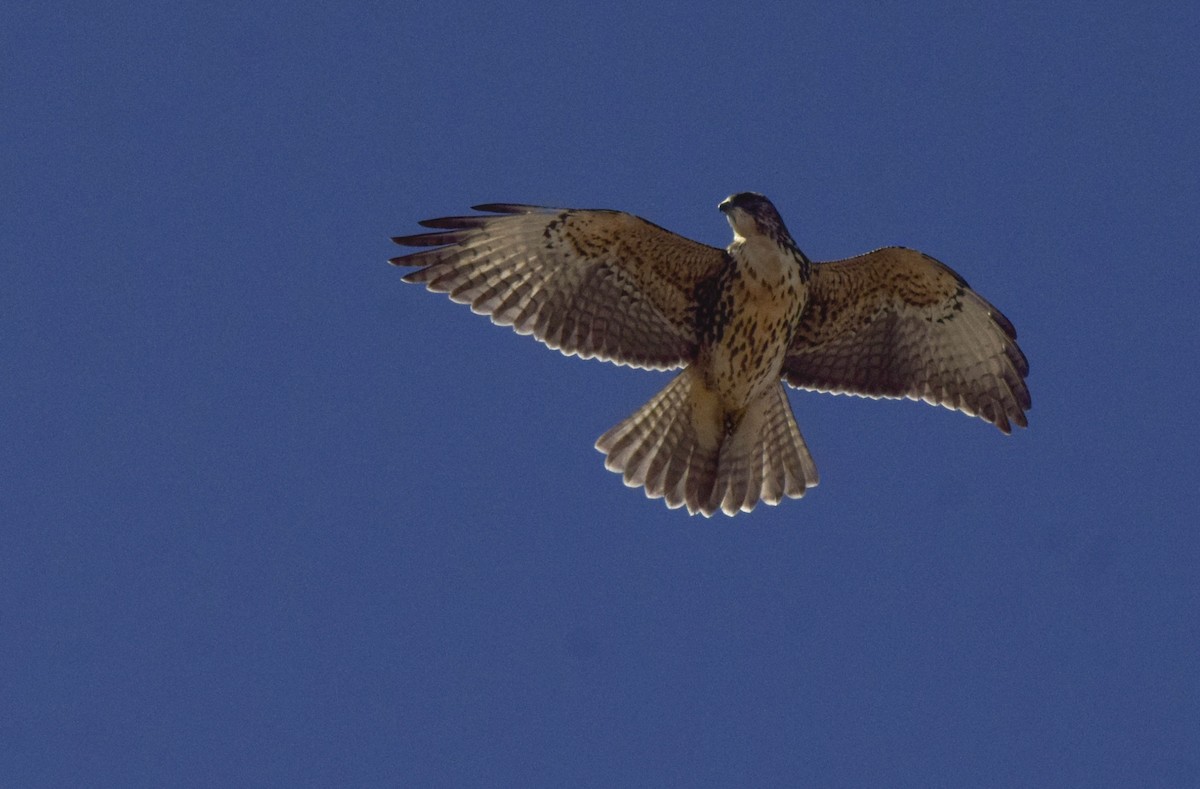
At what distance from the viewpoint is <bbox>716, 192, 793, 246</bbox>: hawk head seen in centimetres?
1407

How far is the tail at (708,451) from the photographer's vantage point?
1483 centimetres

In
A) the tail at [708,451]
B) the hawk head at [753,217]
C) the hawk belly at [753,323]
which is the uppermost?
the hawk head at [753,217]

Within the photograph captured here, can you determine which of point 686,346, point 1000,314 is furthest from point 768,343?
point 1000,314

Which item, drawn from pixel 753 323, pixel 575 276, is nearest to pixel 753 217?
pixel 753 323

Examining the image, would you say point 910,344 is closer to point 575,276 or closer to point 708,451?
point 708,451

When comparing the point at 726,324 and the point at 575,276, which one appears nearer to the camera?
the point at 726,324

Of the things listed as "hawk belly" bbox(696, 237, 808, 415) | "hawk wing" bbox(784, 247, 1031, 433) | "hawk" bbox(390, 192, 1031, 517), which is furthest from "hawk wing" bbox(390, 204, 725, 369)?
"hawk wing" bbox(784, 247, 1031, 433)

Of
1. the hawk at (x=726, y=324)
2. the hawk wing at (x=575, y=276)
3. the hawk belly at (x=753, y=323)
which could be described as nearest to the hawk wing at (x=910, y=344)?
the hawk at (x=726, y=324)

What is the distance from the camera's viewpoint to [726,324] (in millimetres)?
14359

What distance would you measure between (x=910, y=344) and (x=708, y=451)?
1.48 metres

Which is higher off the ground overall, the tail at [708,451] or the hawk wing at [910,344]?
the hawk wing at [910,344]

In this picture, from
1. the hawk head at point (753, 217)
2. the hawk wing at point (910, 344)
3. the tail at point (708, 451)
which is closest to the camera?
the hawk head at point (753, 217)

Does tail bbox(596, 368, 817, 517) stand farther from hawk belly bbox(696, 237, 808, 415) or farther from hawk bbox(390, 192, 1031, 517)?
hawk belly bbox(696, 237, 808, 415)

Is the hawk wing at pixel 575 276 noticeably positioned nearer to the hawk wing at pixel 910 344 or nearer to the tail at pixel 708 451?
the tail at pixel 708 451
